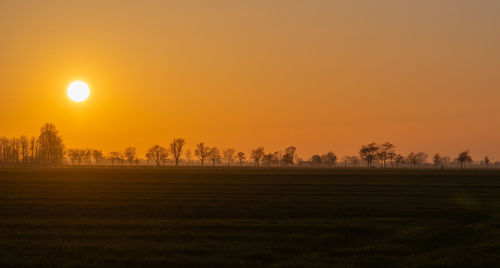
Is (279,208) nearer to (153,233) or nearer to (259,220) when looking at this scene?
(259,220)

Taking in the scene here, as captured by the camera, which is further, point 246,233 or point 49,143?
point 49,143

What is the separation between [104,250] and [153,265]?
2.63 metres

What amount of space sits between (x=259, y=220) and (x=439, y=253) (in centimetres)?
903

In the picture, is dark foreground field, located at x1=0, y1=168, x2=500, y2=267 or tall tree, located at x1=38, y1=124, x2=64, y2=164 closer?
dark foreground field, located at x1=0, y1=168, x2=500, y2=267

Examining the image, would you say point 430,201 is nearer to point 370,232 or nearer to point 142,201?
point 370,232

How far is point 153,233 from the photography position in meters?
17.7

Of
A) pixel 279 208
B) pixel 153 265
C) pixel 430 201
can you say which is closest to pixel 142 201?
pixel 279 208

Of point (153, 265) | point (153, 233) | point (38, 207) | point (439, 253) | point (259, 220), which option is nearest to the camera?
point (153, 265)

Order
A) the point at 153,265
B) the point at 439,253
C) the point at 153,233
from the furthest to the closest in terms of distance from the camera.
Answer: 1. the point at 153,233
2. the point at 439,253
3. the point at 153,265

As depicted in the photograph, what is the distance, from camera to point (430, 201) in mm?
31078

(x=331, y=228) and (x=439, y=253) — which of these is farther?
(x=331, y=228)

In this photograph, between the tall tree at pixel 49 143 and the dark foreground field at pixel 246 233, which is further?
the tall tree at pixel 49 143

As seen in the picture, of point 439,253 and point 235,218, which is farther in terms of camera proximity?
point 235,218

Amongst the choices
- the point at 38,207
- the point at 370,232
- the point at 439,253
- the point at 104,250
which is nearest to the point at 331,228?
the point at 370,232
